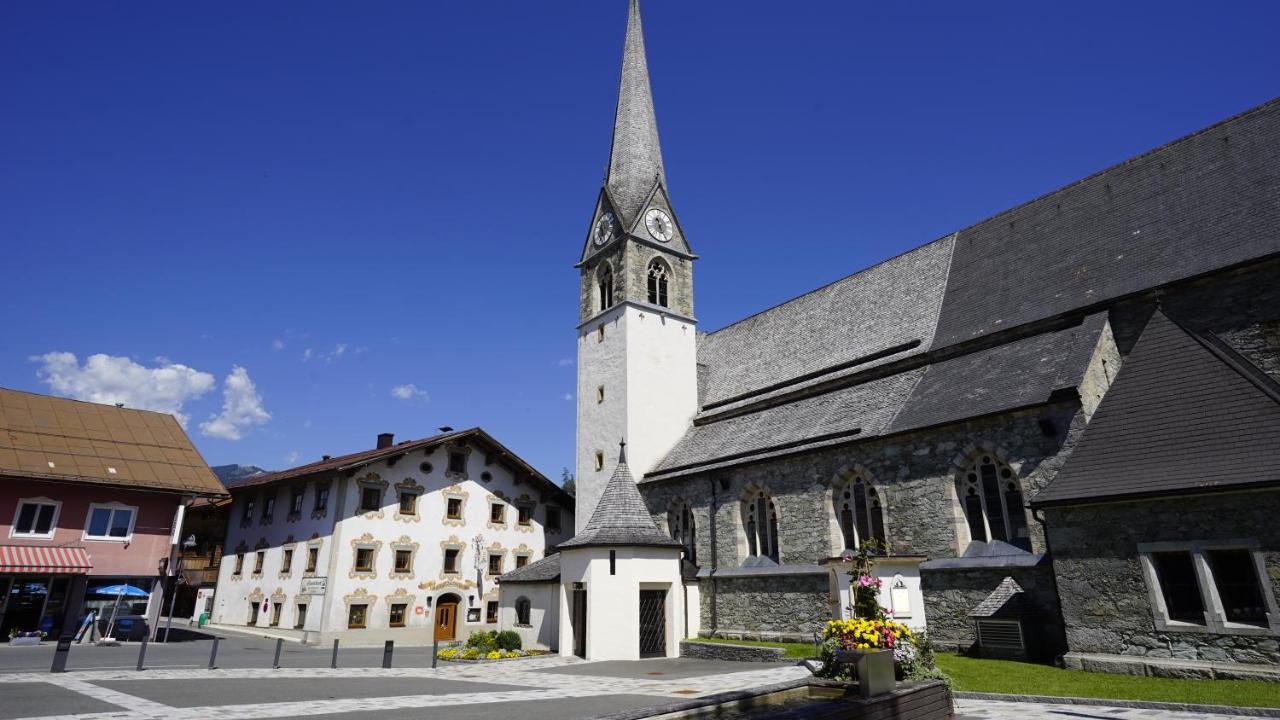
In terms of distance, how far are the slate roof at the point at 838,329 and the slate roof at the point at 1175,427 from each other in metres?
8.65

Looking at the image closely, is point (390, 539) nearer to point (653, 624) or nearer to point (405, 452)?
point (405, 452)

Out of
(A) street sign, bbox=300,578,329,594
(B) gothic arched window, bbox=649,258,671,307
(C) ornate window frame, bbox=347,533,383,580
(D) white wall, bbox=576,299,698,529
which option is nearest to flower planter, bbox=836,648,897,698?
(A) street sign, bbox=300,578,329,594

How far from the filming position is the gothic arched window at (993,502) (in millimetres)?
18938

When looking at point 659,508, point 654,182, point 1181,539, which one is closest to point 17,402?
point 659,508

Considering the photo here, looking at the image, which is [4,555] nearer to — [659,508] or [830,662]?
[659,508]

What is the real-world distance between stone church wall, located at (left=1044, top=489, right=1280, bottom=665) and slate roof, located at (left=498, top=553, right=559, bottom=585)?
1626cm

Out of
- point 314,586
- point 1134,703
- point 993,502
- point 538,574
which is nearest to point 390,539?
point 314,586

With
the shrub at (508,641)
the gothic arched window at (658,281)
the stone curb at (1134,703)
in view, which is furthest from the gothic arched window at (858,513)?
the gothic arched window at (658,281)

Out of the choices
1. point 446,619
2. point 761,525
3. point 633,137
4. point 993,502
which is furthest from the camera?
point 633,137

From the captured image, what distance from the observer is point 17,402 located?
2928cm

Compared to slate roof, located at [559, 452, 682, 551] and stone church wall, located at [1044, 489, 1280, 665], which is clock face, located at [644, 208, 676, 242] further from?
stone church wall, located at [1044, 489, 1280, 665]

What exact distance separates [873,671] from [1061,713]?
3.47 m

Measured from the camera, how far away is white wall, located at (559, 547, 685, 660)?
22281 millimetres

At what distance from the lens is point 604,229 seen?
123ft
